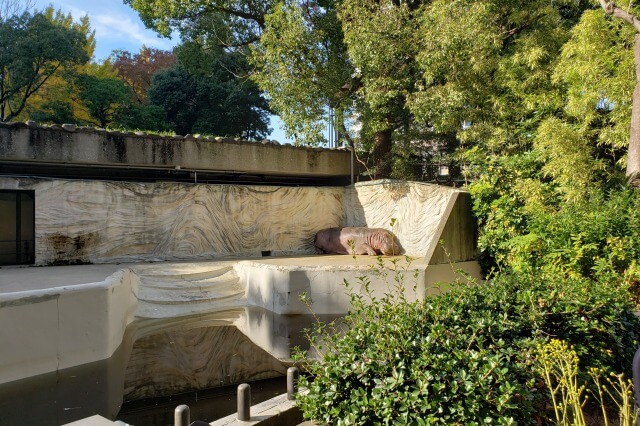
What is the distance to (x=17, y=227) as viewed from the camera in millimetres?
8930

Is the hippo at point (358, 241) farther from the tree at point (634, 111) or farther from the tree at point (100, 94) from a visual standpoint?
the tree at point (100, 94)

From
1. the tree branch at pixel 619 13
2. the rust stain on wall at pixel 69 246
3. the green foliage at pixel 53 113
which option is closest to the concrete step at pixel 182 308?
the rust stain on wall at pixel 69 246

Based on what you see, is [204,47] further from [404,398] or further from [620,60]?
[404,398]

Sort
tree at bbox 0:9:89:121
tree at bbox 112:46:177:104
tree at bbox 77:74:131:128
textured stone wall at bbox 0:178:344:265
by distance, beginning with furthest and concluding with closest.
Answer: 1. tree at bbox 112:46:177:104
2. tree at bbox 77:74:131:128
3. tree at bbox 0:9:89:121
4. textured stone wall at bbox 0:178:344:265

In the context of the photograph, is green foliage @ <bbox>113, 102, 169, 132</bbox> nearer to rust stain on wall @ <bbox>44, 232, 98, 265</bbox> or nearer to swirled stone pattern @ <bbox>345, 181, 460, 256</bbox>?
rust stain on wall @ <bbox>44, 232, 98, 265</bbox>

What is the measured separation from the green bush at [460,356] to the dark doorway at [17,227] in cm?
839

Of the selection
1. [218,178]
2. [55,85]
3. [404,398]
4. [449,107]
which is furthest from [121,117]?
[404,398]

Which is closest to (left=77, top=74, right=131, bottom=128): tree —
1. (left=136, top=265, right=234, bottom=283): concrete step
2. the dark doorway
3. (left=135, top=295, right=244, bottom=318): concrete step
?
the dark doorway

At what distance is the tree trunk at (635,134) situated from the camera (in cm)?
687

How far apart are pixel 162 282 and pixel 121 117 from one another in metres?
11.5

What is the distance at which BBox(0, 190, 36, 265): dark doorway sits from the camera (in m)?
8.83

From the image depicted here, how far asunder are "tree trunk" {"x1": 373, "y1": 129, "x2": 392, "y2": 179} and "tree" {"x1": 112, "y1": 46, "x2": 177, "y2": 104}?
16.6 metres

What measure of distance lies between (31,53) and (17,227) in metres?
9.83

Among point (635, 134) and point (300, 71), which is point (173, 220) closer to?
point (300, 71)
